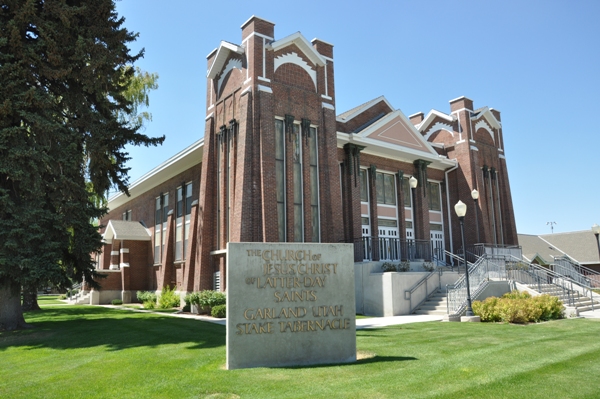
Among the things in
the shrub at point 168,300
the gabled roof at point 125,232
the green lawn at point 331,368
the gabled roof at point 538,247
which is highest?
the gabled roof at point 125,232

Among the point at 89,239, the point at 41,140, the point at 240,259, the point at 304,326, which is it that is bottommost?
the point at 304,326

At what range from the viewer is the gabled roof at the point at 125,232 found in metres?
33.7

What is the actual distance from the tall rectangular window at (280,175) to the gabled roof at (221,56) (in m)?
4.13

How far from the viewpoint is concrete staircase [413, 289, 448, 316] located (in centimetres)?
2019

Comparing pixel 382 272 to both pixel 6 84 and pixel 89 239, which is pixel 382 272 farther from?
pixel 6 84

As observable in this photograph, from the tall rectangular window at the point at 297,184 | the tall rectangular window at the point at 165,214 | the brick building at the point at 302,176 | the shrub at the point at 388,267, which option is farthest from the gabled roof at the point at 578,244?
the tall rectangular window at the point at 165,214

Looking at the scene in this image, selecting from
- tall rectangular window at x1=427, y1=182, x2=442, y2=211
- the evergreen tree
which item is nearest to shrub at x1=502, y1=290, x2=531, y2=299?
tall rectangular window at x1=427, y1=182, x2=442, y2=211

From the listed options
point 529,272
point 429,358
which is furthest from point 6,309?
point 529,272

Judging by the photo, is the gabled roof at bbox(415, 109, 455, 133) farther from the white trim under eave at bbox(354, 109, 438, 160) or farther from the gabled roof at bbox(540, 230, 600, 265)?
the gabled roof at bbox(540, 230, 600, 265)

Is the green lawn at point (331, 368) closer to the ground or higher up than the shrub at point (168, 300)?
closer to the ground

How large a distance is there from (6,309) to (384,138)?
66.1ft

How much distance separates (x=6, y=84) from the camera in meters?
15.6

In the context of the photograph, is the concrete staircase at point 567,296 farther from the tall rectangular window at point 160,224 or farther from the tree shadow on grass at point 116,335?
the tall rectangular window at point 160,224

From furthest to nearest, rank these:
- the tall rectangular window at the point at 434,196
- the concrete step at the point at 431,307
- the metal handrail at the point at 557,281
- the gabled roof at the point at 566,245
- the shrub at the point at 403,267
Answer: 1. the gabled roof at the point at 566,245
2. the tall rectangular window at the point at 434,196
3. the shrub at the point at 403,267
4. the metal handrail at the point at 557,281
5. the concrete step at the point at 431,307
